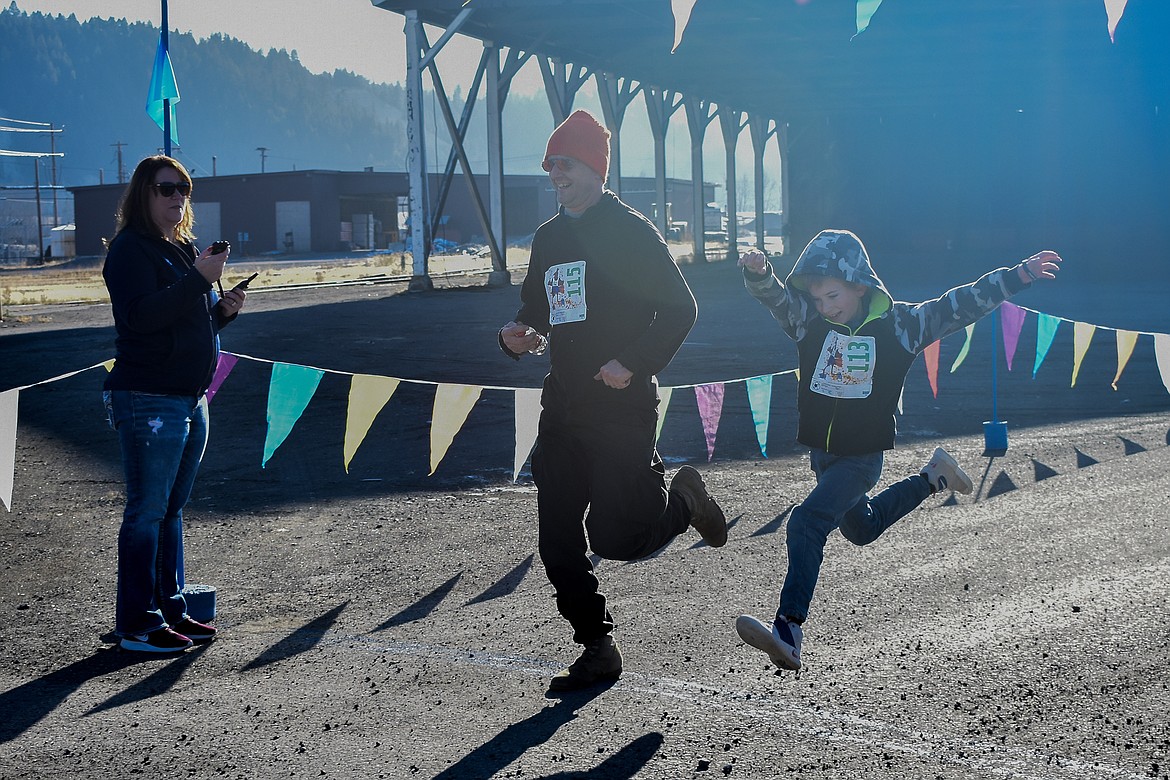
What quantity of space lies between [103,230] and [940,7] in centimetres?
6531


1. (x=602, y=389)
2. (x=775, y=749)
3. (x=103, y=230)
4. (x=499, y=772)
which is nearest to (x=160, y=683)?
(x=499, y=772)

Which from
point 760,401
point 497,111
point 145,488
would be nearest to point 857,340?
point 145,488

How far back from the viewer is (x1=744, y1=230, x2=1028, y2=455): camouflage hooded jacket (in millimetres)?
4875

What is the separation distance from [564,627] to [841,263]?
77.1 inches

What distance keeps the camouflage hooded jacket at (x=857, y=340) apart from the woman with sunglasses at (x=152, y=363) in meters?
2.34

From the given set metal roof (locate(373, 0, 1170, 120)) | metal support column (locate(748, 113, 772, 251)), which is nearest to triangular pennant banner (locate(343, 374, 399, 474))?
metal roof (locate(373, 0, 1170, 120))

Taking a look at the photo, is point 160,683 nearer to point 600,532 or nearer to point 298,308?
point 600,532

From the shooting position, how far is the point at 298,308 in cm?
2644

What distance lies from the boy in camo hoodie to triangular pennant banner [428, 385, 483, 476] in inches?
108

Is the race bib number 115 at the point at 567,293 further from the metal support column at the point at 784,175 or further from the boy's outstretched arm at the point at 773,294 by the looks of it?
the metal support column at the point at 784,175

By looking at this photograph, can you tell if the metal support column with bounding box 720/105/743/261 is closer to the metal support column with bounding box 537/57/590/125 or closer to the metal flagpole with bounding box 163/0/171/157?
the metal support column with bounding box 537/57/590/125

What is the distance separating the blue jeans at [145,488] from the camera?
5.12m

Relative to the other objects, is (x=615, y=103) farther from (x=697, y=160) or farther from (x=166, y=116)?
(x=166, y=116)

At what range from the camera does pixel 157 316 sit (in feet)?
16.4
